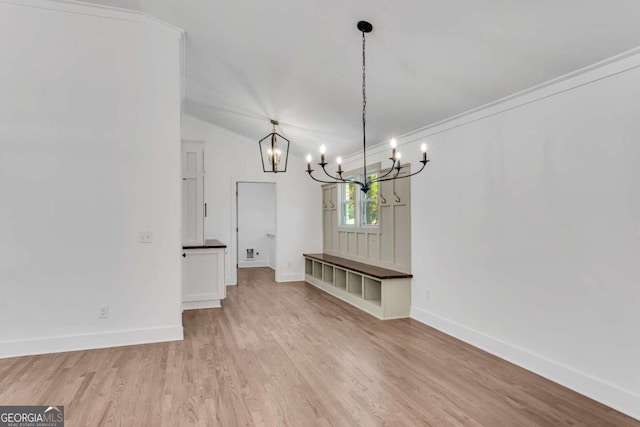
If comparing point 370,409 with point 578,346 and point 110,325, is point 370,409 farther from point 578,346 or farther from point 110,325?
point 110,325

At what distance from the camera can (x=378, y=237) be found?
18.8 ft

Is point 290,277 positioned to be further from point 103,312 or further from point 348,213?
point 103,312

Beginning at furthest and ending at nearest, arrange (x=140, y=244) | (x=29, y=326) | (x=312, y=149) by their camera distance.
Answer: (x=312, y=149) < (x=140, y=244) < (x=29, y=326)

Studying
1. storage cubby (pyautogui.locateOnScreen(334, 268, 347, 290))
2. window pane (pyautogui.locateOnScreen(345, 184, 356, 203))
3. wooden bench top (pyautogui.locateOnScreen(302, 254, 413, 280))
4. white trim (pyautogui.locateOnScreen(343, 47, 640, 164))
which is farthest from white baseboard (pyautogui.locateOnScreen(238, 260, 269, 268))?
white trim (pyautogui.locateOnScreen(343, 47, 640, 164))

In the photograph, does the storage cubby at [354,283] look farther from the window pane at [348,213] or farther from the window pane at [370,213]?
the window pane at [348,213]

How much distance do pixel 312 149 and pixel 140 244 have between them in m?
3.69

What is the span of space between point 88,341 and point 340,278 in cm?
369

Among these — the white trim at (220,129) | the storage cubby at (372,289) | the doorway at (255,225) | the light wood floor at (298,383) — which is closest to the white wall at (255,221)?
the doorway at (255,225)

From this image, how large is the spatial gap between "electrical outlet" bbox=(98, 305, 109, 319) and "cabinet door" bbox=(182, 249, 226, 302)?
1.46m

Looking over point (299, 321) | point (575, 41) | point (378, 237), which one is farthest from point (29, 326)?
point (575, 41)

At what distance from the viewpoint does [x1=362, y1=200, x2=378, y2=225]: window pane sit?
601 cm

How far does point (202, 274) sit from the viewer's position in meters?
5.33

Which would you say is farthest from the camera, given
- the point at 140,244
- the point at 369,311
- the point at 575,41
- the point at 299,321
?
the point at 369,311

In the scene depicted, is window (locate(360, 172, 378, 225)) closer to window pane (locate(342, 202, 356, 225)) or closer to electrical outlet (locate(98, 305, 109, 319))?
window pane (locate(342, 202, 356, 225))
